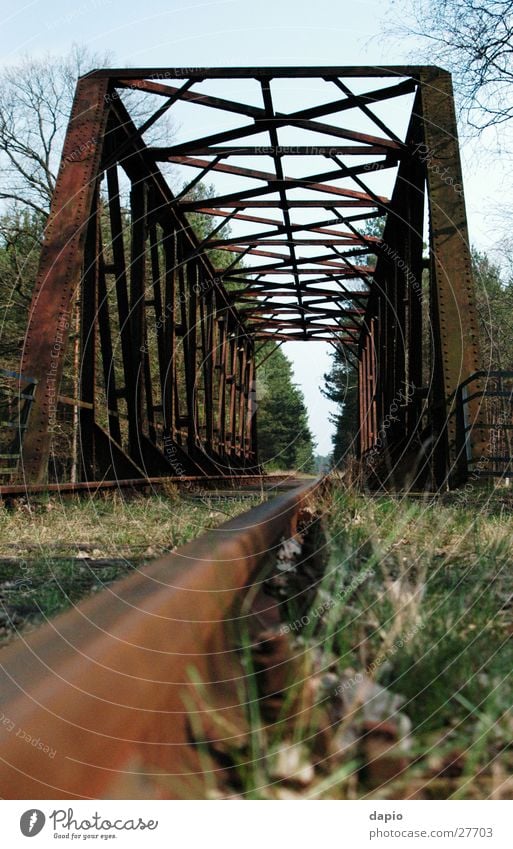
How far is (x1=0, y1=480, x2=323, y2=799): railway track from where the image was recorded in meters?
0.82

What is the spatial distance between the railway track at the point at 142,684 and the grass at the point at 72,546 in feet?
2.31

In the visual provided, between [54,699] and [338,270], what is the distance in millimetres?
17130

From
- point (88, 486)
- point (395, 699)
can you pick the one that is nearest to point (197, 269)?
point (88, 486)

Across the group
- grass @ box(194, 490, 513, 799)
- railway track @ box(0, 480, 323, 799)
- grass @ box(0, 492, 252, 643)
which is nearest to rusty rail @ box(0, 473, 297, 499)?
grass @ box(0, 492, 252, 643)

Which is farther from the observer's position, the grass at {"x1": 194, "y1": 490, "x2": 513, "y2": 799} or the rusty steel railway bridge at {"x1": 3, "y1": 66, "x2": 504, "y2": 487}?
the rusty steel railway bridge at {"x1": 3, "y1": 66, "x2": 504, "y2": 487}

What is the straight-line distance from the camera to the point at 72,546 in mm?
3744

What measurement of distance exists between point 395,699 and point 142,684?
549 millimetres

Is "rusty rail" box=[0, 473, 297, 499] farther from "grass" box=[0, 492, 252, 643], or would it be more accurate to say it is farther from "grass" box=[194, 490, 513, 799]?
"grass" box=[194, 490, 513, 799]

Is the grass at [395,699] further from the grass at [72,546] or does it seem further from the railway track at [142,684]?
the grass at [72,546]

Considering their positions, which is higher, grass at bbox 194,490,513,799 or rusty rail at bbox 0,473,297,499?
rusty rail at bbox 0,473,297,499

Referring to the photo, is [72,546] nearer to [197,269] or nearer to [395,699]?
[395,699]

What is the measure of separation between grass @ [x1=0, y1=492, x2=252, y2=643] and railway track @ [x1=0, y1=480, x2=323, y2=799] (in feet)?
2.31
